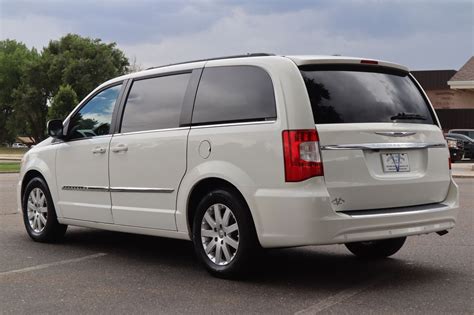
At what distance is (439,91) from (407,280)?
139ft

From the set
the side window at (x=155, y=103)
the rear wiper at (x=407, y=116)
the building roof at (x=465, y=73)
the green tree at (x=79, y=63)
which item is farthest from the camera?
the green tree at (x=79, y=63)

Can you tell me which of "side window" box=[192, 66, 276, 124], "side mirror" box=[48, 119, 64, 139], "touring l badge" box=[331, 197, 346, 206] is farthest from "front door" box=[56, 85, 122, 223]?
"touring l badge" box=[331, 197, 346, 206]

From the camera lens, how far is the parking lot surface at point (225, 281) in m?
4.73

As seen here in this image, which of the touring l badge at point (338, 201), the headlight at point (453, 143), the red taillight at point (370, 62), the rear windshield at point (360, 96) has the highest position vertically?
the red taillight at point (370, 62)

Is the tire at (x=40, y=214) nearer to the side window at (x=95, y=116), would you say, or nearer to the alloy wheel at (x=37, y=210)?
the alloy wheel at (x=37, y=210)

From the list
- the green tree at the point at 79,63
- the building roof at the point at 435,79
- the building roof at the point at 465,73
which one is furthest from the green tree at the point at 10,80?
the building roof at the point at 465,73

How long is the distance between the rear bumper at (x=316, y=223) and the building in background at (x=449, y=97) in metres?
34.0

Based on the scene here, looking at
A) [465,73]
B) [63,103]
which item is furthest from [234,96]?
[63,103]

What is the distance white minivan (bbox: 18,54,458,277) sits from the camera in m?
5.05

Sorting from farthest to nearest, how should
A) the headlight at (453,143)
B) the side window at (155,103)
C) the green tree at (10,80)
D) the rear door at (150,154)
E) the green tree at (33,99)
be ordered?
the green tree at (10,80)
the green tree at (33,99)
the headlight at (453,143)
the side window at (155,103)
the rear door at (150,154)

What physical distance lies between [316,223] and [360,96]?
124 cm

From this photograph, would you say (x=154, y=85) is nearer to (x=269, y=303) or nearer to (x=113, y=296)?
(x=113, y=296)

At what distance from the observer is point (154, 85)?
6461mm

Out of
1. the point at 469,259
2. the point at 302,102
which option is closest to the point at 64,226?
the point at 302,102
